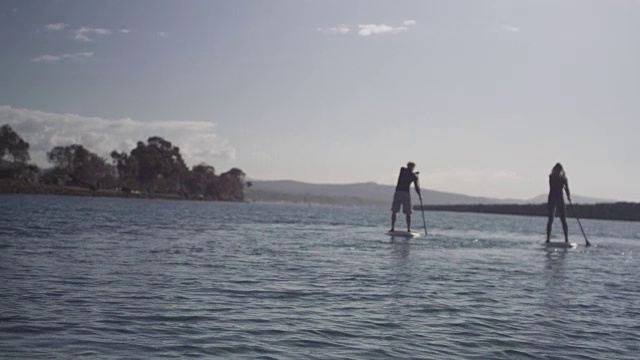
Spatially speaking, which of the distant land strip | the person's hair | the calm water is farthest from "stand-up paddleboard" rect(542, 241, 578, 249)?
the distant land strip

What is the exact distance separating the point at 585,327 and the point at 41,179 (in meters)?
171

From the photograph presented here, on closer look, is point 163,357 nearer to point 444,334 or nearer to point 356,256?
point 444,334

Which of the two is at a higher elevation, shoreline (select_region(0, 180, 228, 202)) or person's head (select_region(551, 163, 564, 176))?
person's head (select_region(551, 163, 564, 176))

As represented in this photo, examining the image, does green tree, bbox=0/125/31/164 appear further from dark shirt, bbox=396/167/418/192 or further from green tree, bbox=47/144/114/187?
dark shirt, bbox=396/167/418/192

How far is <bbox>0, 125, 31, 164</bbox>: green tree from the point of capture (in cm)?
16088

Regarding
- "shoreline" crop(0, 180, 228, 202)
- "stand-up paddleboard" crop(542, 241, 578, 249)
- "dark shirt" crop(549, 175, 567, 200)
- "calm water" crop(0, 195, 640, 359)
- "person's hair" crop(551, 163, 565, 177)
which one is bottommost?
"calm water" crop(0, 195, 640, 359)

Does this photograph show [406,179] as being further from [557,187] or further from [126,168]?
[126,168]

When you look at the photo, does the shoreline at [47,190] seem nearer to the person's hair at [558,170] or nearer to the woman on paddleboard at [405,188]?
the woman on paddleboard at [405,188]

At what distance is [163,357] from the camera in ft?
20.0

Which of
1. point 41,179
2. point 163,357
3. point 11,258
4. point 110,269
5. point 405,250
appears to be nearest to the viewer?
point 163,357

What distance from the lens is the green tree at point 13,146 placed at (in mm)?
160875

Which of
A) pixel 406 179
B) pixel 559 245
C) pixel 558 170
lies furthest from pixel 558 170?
pixel 406 179

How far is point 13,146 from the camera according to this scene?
16212 centimetres

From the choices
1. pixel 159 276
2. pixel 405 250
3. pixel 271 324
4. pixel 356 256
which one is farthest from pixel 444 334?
pixel 405 250
